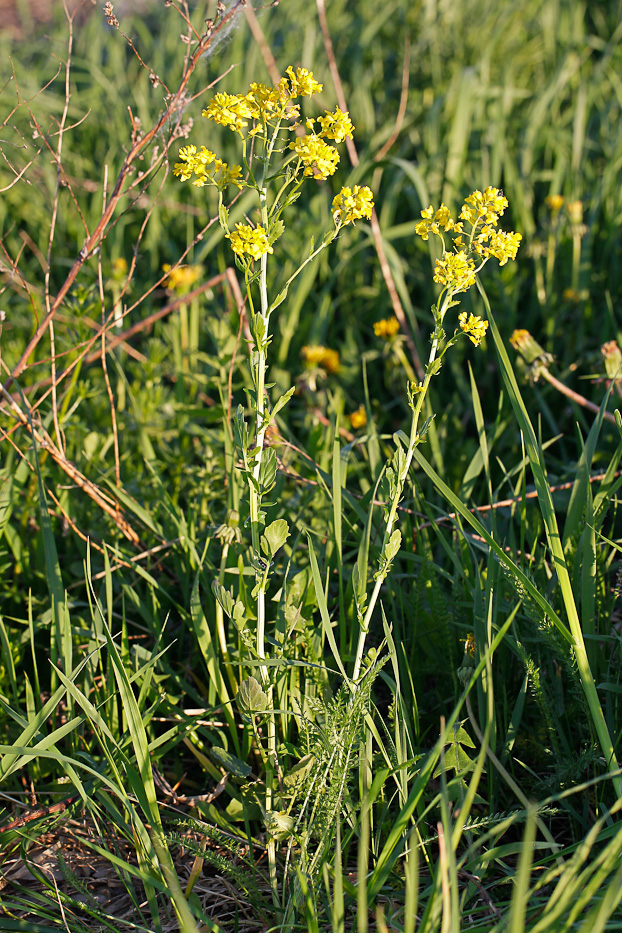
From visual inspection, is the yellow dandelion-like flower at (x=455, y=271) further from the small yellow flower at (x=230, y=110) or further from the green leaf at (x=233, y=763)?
the green leaf at (x=233, y=763)

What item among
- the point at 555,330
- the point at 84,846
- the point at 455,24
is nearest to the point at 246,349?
the point at 555,330

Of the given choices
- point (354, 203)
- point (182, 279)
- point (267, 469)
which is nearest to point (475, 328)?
point (354, 203)

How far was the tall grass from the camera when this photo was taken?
3.22 ft

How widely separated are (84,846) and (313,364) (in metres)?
1.44

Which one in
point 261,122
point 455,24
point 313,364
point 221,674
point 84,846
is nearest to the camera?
point 261,122

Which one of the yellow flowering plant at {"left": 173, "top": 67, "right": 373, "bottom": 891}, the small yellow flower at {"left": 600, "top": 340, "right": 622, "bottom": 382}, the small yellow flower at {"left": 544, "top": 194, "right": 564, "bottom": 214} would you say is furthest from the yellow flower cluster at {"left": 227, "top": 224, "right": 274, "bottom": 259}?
the small yellow flower at {"left": 544, "top": 194, "right": 564, "bottom": 214}


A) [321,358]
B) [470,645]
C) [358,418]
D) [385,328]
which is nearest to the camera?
[470,645]

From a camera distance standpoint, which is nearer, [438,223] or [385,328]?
[438,223]

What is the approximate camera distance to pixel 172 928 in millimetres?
1002

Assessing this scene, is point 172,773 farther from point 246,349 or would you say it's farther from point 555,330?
point 555,330

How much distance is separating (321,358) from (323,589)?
3.37 ft

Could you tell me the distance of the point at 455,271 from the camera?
3.04 ft

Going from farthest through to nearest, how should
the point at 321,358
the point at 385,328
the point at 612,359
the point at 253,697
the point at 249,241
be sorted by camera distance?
the point at 321,358 → the point at 385,328 → the point at 612,359 → the point at 253,697 → the point at 249,241

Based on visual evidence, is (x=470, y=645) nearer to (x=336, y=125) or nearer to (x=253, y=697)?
(x=253, y=697)
